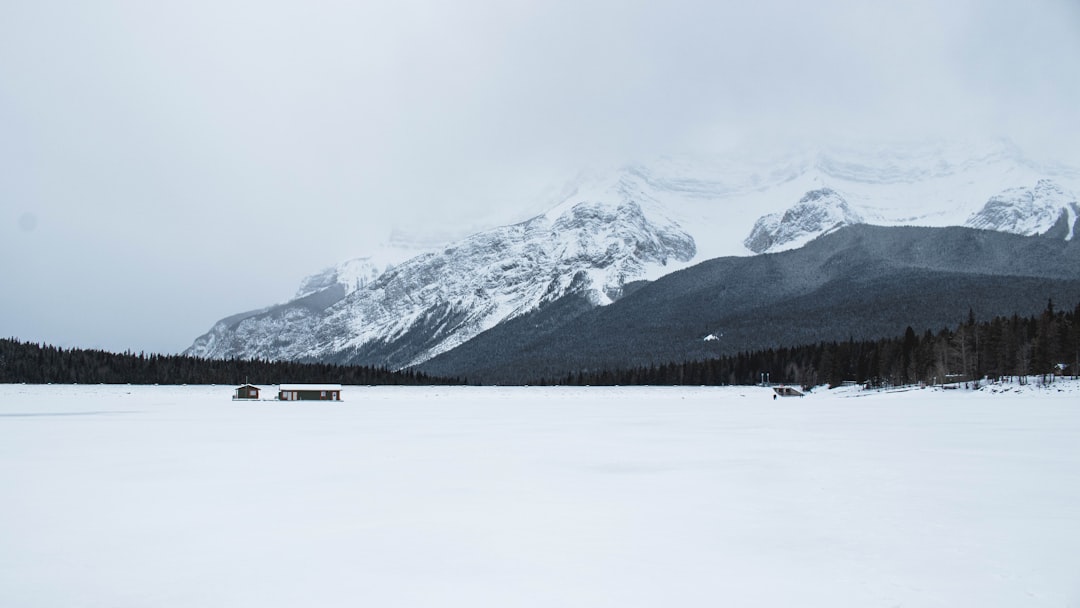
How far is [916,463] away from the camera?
68.5 ft

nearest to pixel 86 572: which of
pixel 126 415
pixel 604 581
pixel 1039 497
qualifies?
pixel 604 581

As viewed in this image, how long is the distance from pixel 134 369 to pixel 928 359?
13134 centimetres

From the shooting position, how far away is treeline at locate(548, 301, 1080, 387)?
274ft

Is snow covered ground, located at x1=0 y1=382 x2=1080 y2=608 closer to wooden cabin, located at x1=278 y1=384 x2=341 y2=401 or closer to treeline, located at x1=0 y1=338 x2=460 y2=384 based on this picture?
wooden cabin, located at x1=278 y1=384 x2=341 y2=401

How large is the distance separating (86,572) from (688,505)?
34.6 ft

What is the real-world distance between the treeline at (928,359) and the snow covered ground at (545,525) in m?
68.2

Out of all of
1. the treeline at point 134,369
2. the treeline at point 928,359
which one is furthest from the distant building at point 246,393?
the treeline at point 928,359

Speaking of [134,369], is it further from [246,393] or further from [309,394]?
[309,394]

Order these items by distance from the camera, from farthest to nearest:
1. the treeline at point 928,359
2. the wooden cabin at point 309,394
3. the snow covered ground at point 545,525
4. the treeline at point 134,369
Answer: the treeline at point 134,369, the wooden cabin at point 309,394, the treeline at point 928,359, the snow covered ground at point 545,525

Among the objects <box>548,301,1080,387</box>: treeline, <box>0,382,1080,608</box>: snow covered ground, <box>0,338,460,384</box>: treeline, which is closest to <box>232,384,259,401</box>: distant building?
<box>0,338,460,384</box>: treeline

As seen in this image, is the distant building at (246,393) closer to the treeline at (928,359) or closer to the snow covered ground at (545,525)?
the snow covered ground at (545,525)

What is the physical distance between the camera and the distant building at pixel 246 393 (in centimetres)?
8456

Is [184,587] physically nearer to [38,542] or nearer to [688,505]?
[38,542]

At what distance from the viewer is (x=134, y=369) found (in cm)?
13388
